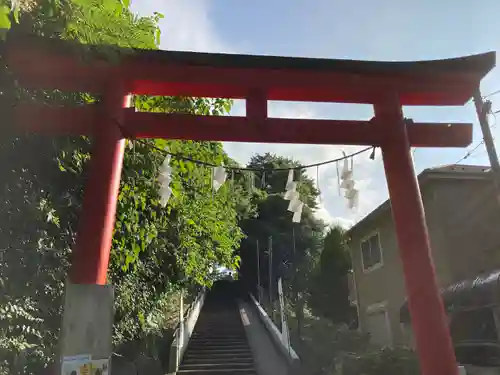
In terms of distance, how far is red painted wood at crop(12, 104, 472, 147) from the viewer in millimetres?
4223

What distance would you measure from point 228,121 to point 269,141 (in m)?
0.50

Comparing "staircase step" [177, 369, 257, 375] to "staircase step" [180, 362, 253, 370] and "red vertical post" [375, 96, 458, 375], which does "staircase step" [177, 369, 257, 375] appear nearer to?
"staircase step" [180, 362, 253, 370]

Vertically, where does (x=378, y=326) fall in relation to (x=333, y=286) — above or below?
below

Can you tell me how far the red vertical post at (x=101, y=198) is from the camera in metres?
3.66

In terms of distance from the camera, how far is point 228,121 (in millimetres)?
4523

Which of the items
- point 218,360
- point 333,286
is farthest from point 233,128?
point 333,286

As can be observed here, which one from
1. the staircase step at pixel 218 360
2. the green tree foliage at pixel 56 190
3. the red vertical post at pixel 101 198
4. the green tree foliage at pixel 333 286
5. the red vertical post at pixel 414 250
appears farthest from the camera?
the green tree foliage at pixel 333 286

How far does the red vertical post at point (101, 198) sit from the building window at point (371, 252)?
1181cm

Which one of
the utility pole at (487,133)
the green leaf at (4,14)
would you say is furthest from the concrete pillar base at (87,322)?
the utility pole at (487,133)

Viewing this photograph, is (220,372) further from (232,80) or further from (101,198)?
(232,80)

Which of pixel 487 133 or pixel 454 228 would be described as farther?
pixel 454 228

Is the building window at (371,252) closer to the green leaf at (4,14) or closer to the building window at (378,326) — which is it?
the building window at (378,326)

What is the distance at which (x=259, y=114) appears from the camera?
4.57 metres

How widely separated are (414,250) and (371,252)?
447 inches
